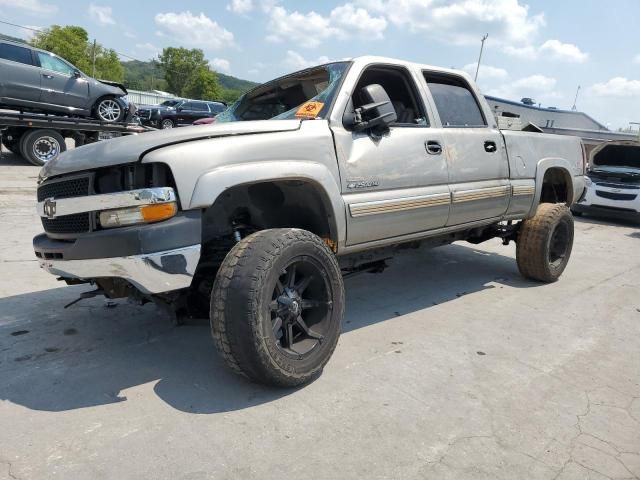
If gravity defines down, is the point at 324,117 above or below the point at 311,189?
above

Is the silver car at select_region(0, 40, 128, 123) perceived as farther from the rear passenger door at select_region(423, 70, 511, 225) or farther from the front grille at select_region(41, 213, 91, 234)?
the rear passenger door at select_region(423, 70, 511, 225)

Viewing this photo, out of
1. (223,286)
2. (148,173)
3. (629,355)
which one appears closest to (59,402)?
(223,286)

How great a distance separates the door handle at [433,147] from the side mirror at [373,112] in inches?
23.1

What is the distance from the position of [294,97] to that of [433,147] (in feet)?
3.98

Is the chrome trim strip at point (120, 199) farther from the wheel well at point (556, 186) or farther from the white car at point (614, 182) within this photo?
the white car at point (614, 182)

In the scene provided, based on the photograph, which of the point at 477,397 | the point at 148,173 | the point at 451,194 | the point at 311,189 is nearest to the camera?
the point at 148,173

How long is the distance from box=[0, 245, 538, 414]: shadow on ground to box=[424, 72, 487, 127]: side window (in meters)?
1.60

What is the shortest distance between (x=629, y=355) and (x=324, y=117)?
270 cm

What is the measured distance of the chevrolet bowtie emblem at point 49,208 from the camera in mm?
2751

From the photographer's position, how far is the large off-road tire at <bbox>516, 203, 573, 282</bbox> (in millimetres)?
4961

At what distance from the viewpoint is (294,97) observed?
163 inches

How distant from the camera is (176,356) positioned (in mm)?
3201

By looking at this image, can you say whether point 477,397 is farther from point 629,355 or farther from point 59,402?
point 59,402

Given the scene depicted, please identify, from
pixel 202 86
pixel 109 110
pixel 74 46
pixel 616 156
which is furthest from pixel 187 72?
pixel 616 156
